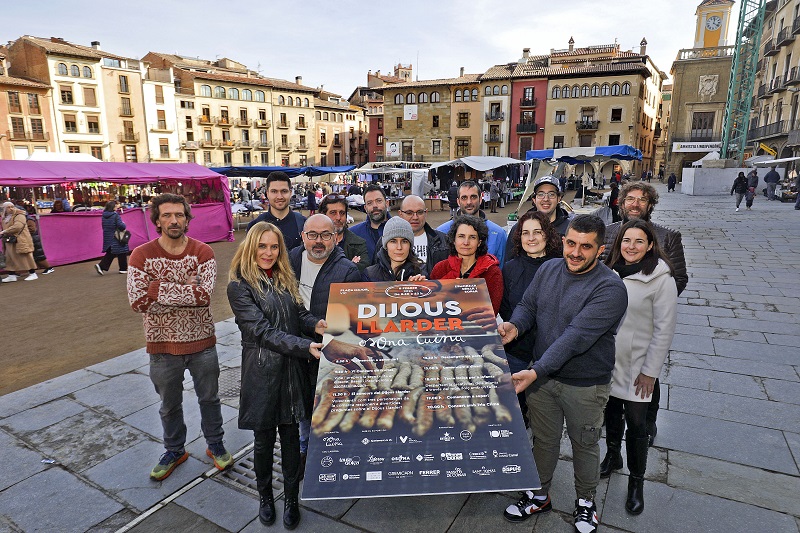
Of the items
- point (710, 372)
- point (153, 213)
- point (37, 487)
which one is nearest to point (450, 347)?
point (153, 213)

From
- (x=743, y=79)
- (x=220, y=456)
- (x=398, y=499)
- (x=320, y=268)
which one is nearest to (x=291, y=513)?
(x=398, y=499)

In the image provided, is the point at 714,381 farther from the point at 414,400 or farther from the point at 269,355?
the point at 269,355

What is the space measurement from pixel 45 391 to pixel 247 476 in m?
2.73

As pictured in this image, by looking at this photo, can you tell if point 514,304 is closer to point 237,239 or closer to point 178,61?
point 237,239

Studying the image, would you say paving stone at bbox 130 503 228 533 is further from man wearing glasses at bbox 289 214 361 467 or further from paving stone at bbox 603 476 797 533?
paving stone at bbox 603 476 797 533

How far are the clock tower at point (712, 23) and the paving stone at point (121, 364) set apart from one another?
185 ft

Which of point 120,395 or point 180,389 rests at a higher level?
point 180,389

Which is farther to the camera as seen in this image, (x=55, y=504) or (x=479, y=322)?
(x=55, y=504)

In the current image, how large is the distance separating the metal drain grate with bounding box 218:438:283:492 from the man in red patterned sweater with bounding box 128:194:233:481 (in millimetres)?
68

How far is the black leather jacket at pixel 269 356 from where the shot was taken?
254 cm

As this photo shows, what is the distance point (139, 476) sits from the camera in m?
3.12

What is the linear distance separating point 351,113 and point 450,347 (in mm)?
63093

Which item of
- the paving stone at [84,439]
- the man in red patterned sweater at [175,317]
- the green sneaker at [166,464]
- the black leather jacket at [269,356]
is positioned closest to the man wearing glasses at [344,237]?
the man in red patterned sweater at [175,317]

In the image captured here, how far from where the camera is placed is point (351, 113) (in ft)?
201
